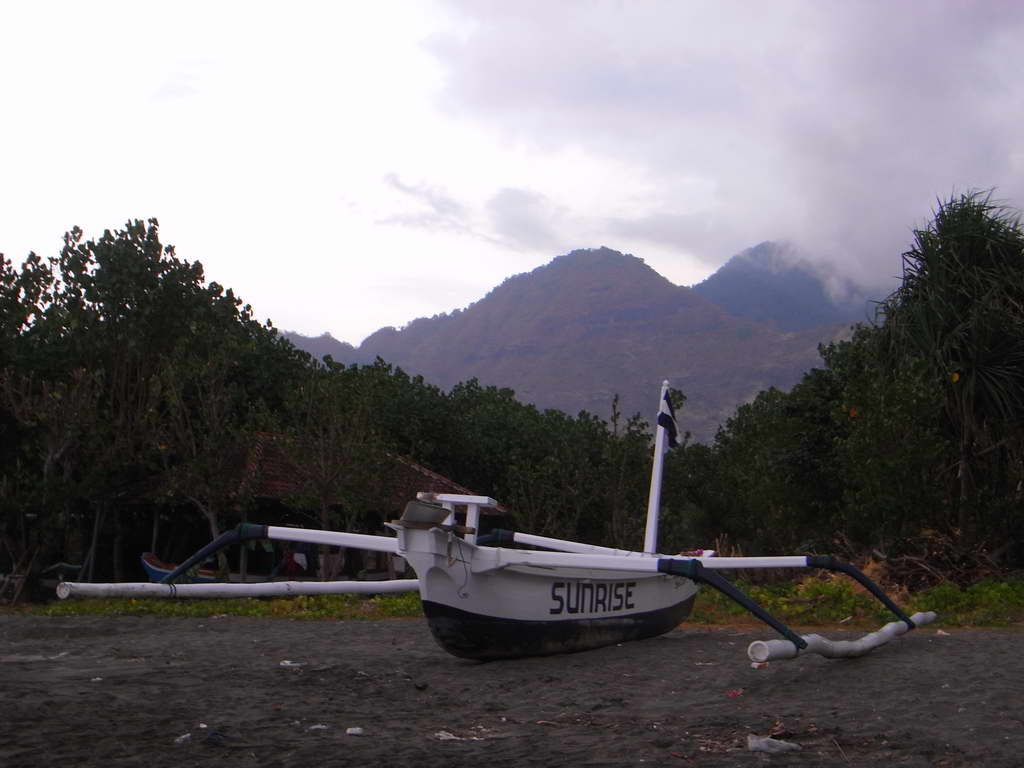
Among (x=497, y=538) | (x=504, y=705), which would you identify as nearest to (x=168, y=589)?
(x=504, y=705)

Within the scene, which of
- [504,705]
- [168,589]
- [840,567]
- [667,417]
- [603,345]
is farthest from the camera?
[603,345]

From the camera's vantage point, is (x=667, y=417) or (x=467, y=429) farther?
(x=467, y=429)

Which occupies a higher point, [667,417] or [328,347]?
[328,347]

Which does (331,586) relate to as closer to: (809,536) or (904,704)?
(904,704)

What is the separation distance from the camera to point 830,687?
688cm

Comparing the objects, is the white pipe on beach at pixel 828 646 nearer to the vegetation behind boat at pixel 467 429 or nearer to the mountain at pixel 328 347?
the vegetation behind boat at pixel 467 429

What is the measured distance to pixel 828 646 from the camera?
23.9 feet

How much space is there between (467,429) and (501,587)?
20752mm

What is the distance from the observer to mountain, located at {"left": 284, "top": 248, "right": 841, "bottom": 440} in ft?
432

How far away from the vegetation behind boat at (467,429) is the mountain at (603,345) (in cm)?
8842

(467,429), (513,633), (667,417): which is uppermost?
(467,429)

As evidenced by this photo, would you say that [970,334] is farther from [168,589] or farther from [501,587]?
[168,589]

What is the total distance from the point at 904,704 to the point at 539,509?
16.4 meters

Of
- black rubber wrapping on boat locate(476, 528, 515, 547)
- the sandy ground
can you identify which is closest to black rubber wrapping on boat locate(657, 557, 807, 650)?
the sandy ground
